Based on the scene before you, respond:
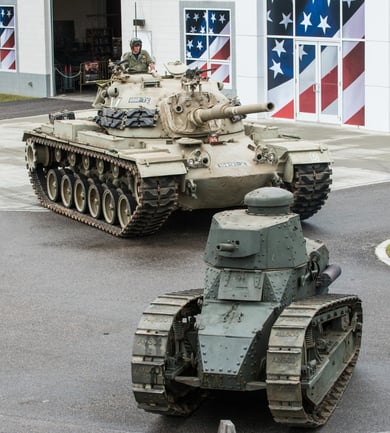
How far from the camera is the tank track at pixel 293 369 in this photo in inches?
441

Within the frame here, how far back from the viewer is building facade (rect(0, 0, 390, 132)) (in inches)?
1280

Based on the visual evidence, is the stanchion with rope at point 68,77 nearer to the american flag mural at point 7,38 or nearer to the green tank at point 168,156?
the american flag mural at point 7,38

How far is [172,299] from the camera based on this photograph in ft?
41.2

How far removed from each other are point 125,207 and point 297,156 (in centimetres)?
305

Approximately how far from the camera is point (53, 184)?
2441cm

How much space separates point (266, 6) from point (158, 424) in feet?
81.0

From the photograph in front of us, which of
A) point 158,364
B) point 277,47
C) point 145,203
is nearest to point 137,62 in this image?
point 145,203

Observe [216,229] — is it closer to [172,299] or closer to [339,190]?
[172,299]

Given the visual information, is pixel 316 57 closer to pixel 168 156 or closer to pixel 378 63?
pixel 378 63

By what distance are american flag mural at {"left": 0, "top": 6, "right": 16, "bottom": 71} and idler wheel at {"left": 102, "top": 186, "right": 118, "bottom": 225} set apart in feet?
76.7

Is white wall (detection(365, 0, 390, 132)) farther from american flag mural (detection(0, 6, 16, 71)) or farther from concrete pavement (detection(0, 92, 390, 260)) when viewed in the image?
american flag mural (detection(0, 6, 16, 71))

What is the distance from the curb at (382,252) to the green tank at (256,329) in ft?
18.0

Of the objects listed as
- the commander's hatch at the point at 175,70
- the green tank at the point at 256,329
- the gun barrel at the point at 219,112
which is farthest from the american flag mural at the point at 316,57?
the green tank at the point at 256,329

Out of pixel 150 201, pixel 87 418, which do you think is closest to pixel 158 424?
pixel 87 418
